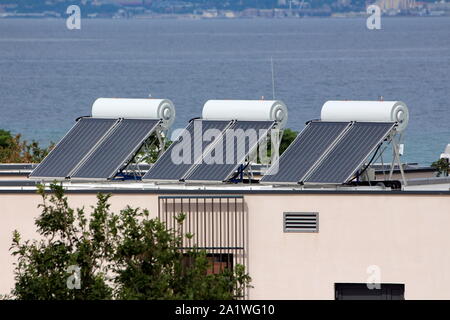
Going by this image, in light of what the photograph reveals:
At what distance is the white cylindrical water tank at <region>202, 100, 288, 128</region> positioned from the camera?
28.2 meters

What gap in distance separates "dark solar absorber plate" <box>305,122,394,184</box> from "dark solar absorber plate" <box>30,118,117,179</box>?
5.08 meters

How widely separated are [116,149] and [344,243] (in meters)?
5.81

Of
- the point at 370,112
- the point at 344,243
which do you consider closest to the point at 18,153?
the point at 370,112

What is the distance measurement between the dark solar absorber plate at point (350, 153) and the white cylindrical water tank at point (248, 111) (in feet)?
6.09

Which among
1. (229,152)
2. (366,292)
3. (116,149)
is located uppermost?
(116,149)

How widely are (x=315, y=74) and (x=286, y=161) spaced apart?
141664mm

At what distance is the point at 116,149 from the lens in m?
28.4

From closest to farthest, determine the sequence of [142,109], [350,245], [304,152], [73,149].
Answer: [350,245] < [304,152] < [73,149] < [142,109]

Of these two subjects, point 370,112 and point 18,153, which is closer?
point 370,112

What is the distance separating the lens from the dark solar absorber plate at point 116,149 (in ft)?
91.4

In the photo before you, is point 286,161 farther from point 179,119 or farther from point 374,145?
point 179,119

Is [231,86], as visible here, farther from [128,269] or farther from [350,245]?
[128,269]

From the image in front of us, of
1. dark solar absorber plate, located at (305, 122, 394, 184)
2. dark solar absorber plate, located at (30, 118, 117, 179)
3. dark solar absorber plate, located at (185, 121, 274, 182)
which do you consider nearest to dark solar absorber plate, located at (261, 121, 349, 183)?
dark solar absorber plate, located at (305, 122, 394, 184)
